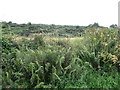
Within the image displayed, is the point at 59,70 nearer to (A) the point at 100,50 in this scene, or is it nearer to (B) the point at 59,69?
(B) the point at 59,69

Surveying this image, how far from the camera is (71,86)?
4.15m

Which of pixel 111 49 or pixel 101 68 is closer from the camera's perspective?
pixel 101 68

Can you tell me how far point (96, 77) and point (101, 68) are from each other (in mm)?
664

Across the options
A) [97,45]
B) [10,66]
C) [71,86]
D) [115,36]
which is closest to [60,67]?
[71,86]

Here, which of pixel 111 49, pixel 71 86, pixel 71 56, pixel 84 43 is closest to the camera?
pixel 71 86

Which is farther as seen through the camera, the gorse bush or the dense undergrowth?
the gorse bush

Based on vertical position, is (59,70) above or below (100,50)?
below

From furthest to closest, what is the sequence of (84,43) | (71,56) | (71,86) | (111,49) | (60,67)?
1. (84,43)
2. (111,49)
3. (71,56)
4. (60,67)
5. (71,86)

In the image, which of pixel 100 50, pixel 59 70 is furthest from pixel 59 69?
pixel 100 50

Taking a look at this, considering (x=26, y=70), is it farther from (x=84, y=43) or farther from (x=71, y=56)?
(x=84, y=43)

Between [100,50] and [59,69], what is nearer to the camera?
[59,69]

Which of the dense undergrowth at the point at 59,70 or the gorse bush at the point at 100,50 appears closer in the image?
the dense undergrowth at the point at 59,70

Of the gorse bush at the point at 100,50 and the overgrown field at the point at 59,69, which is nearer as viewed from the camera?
the overgrown field at the point at 59,69

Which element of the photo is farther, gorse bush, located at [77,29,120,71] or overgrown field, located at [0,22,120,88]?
gorse bush, located at [77,29,120,71]
